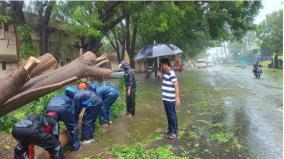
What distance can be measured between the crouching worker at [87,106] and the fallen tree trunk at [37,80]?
0.35 m

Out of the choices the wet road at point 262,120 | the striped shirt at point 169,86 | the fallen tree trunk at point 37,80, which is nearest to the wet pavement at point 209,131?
the wet road at point 262,120

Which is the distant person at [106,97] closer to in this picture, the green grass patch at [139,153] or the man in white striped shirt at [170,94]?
the man in white striped shirt at [170,94]

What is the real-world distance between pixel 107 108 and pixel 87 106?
2.05 m

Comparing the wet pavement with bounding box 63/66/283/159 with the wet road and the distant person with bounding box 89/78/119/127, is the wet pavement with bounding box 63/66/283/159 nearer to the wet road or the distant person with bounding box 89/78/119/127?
the wet road

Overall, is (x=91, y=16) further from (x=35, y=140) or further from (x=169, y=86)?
(x=35, y=140)

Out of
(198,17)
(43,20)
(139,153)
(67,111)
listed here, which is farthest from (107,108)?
(198,17)

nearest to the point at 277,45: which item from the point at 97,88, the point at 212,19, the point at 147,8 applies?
the point at 212,19

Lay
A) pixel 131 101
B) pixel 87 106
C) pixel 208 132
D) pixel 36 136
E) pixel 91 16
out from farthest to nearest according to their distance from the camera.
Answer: pixel 91 16 → pixel 131 101 → pixel 208 132 → pixel 87 106 → pixel 36 136

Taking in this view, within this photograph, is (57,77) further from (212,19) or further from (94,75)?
(212,19)

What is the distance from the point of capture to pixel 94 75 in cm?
824

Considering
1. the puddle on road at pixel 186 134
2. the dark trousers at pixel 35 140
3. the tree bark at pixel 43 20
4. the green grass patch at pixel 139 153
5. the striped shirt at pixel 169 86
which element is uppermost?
the tree bark at pixel 43 20

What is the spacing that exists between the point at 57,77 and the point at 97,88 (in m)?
2.22

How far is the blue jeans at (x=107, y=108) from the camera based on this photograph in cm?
984

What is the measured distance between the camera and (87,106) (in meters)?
8.08
